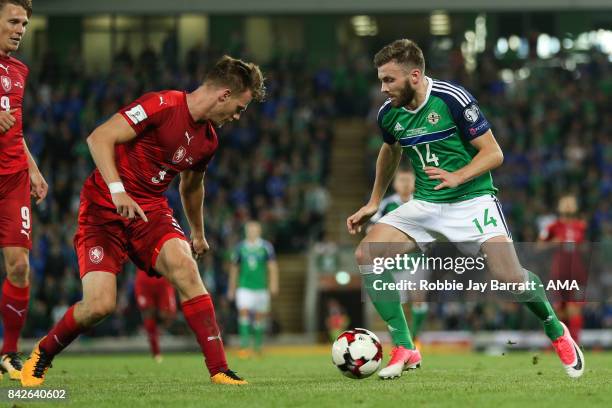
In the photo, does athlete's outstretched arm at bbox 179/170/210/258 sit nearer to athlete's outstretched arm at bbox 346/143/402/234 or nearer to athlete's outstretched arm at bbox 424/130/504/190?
athlete's outstretched arm at bbox 346/143/402/234

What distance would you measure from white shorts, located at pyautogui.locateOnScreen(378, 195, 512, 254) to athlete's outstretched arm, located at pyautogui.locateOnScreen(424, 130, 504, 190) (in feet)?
1.19

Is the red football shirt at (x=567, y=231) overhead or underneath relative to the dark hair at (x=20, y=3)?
underneath

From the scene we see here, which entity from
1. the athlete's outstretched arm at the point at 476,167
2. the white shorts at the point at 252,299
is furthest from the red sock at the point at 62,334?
the white shorts at the point at 252,299

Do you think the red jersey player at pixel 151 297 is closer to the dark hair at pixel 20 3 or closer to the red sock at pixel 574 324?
the red sock at pixel 574 324

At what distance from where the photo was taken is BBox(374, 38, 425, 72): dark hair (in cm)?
766

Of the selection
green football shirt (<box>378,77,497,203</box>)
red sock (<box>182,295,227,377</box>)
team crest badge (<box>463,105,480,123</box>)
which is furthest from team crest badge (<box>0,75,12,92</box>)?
team crest badge (<box>463,105,480,123</box>)

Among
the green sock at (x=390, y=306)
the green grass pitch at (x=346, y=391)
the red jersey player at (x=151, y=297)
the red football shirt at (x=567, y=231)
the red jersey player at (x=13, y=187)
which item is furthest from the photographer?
the red football shirt at (x=567, y=231)

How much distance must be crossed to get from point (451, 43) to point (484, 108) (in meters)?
4.66

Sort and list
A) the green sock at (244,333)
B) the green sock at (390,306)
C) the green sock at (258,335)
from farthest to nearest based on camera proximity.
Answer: the green sock at (244,333) < the green sock at (258,335) < the green sock at (390,306)

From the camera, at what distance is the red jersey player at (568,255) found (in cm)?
1383

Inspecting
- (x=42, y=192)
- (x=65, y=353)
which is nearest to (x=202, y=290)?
(x=42, y=192)

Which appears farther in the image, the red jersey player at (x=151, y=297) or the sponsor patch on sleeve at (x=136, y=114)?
the red jersey player at (x=151, y=297)

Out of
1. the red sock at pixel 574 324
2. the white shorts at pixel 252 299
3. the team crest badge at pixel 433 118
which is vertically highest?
the team crest badge at pixel 433 118

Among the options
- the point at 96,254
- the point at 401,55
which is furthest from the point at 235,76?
the point at 96,254
